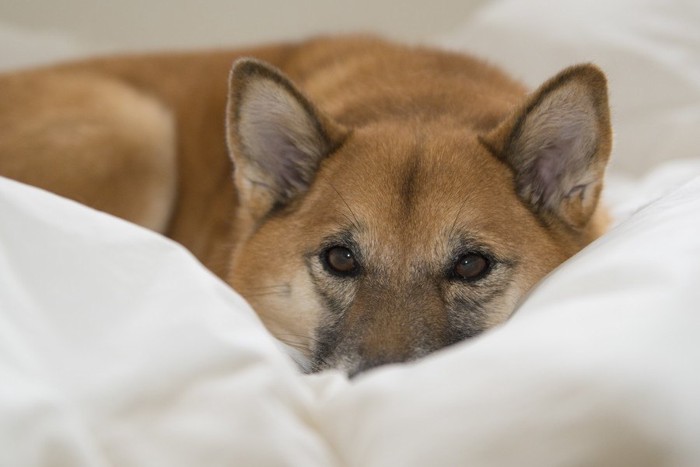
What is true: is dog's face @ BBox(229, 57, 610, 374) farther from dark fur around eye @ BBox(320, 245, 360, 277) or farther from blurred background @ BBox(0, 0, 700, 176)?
blurred background @ BBox(0, 0, 700, 176)

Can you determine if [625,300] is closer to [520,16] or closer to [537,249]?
[537,249]

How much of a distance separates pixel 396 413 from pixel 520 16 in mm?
2204

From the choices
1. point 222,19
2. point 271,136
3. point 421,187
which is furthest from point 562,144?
point 222,19

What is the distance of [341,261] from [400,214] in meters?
0.17

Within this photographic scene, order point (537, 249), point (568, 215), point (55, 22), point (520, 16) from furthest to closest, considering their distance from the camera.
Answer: point (55, 22), point (520, 16), point (568, 215), point (537, 249)

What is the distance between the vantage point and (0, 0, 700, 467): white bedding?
939 millimetres

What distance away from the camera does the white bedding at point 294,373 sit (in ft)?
3.08

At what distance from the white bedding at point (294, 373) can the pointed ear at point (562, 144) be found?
0.33m

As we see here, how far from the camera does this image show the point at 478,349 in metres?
1.04

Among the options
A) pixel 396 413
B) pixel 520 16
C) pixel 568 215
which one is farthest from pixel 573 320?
pixel 520 16

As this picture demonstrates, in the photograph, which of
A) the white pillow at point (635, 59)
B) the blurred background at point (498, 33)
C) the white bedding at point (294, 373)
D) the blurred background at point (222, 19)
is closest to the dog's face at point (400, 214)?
the white bedding at point (294, 373)

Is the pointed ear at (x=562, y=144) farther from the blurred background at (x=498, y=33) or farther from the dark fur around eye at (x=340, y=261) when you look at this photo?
the blurred background at (x=498, y=33)

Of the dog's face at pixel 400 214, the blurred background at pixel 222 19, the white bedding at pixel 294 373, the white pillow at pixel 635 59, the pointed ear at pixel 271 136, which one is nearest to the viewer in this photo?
the white bedding at pixel 294 373

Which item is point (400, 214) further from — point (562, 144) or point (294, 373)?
point (294, 373)
